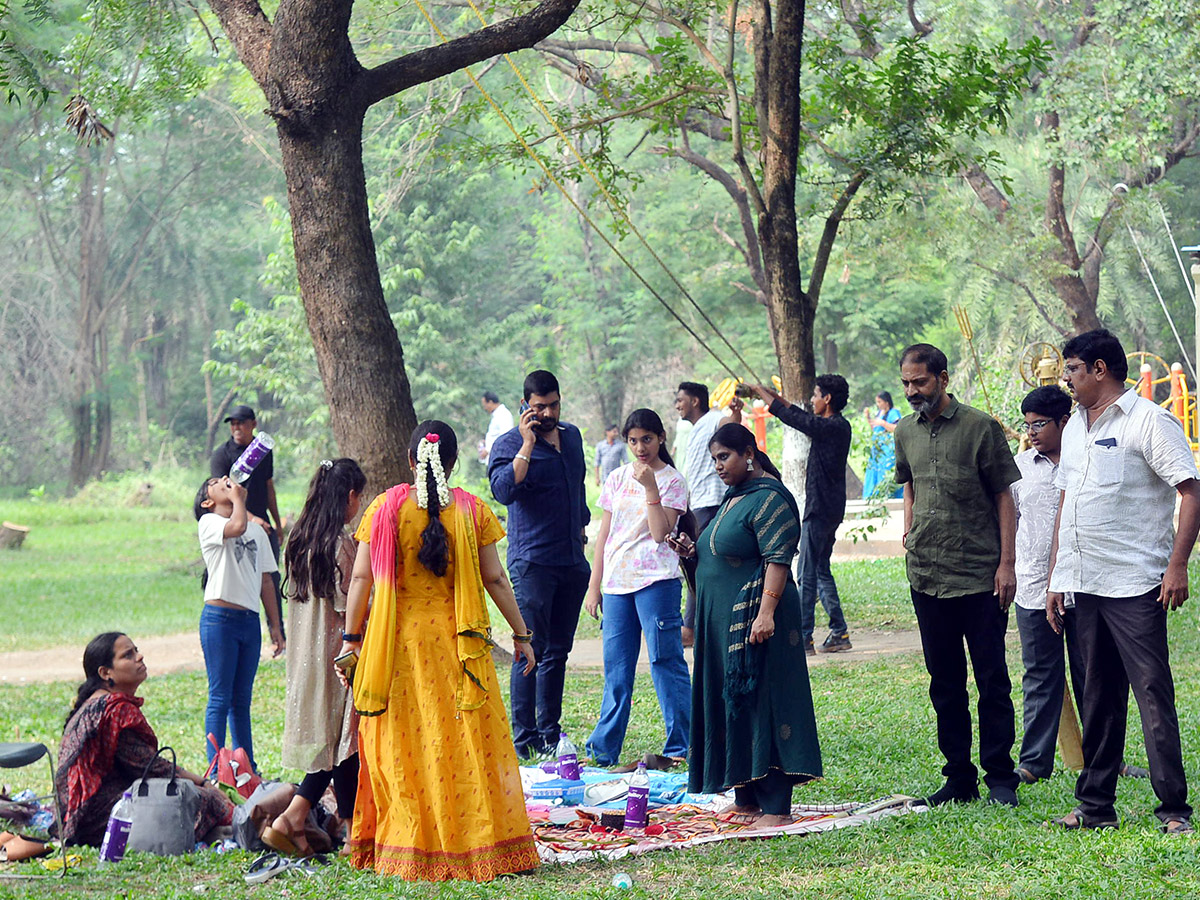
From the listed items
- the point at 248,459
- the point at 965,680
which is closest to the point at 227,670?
the point at 248,459

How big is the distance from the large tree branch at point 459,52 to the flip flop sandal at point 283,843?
4612mm

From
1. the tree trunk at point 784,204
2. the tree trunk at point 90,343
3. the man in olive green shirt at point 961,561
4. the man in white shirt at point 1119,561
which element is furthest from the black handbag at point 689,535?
the tree trunk at point 90,343

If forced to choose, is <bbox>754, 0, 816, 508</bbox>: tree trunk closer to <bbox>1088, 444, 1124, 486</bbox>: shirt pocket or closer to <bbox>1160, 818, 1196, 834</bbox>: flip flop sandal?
<bbox>1088, 444, 1124, 486</bbox>: shirt pocket

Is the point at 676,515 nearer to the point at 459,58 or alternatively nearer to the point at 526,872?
the point at 526,872

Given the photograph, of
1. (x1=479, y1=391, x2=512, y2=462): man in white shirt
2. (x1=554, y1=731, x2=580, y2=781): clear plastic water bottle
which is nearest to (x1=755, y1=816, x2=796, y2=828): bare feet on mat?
(x1=554, y1=731, x2=580, y2=781): clear plastic water bottle

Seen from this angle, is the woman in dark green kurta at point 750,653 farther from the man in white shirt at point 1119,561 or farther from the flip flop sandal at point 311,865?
the flip flop sandal at point 311,865

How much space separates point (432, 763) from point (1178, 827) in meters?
2.85

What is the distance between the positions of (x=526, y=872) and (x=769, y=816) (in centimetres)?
114

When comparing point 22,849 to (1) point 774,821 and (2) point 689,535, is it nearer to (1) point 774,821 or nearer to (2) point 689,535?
(1) point 774,821

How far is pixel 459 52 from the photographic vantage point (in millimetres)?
8406

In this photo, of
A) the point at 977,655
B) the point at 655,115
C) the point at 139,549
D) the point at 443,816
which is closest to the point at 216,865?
the point at 443,816

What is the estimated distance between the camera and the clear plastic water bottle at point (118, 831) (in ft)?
18.5

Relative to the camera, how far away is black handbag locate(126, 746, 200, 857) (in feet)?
18.6

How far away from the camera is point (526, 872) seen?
5219 mm
